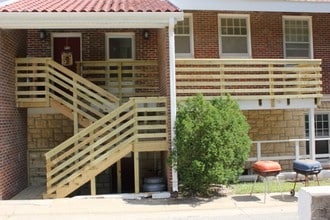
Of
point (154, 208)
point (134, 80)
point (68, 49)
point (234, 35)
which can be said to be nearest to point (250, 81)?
point (234, 35)

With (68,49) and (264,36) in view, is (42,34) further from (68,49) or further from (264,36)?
(264,36)

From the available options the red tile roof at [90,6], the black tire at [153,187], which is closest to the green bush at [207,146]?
the black tire at [153,187]

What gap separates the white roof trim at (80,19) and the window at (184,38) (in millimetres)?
3791

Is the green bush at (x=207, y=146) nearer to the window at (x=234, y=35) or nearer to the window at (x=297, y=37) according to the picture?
the window at (x=234, y=35)

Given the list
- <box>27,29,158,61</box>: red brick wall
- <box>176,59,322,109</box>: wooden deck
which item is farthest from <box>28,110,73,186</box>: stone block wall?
<box>176,59,322,109</box>: wooden deck

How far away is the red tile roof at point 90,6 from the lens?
37.2 ft

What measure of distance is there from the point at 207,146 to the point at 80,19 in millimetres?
4605

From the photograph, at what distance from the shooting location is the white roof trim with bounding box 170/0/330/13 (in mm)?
14164

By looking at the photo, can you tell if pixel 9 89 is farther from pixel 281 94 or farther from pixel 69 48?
pixel 281 94

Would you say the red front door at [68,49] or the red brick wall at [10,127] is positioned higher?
the red front door at [68,49]

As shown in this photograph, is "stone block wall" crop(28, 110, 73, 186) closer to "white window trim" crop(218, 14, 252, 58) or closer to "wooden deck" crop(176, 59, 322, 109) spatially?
"wooden deck" crop(176, 59, 322, 109)

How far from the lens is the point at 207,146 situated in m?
10.8

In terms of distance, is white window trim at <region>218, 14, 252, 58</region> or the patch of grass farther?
white window trim at <region>218, 14, 252, 58</region>

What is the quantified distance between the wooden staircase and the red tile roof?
1.75 meters
